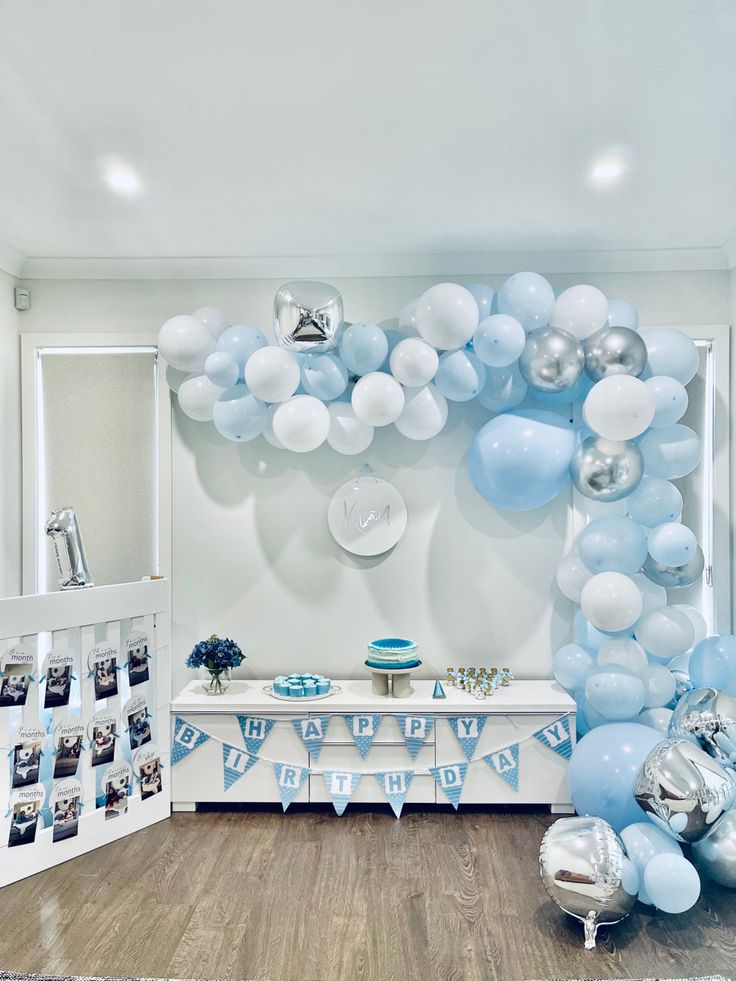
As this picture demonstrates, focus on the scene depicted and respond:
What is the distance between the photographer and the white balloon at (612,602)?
2.90 m

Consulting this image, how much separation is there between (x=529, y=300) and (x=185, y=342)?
1480 mm

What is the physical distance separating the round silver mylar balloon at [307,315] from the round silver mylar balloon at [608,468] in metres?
1.17

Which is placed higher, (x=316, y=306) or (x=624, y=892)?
(x=316, y=306)

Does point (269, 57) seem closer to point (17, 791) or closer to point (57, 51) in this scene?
point (57, 51)

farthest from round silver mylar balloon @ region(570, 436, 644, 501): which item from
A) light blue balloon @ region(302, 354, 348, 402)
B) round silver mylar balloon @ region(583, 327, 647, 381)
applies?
light blue balloon @ region(302, 354, 348, 402)

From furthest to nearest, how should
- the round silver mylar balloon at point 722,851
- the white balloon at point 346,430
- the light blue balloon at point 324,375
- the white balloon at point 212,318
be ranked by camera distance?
the white balloon at point 212,318
the white balloon at point 346,430
the light blue balloon at point 324,375
the round silver mylar balloon at point 722,851

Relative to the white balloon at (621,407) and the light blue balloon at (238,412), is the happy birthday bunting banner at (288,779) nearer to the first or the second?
the light blue balloon at (238,412)

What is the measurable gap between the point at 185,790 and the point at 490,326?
2393mm

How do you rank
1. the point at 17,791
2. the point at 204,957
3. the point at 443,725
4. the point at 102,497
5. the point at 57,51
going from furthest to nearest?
the point at 102,497, the point at 443,725, the point at 17,791, the point at 204,957, the point at 57,51

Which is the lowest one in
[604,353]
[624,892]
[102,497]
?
[624,892]

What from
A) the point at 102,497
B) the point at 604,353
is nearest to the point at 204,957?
the point at 102,497

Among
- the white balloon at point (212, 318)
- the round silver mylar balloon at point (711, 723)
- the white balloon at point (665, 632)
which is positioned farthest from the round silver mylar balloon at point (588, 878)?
the white balloon at point (212, 318)

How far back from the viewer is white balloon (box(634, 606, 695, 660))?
303 centimetres

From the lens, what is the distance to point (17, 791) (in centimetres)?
272
